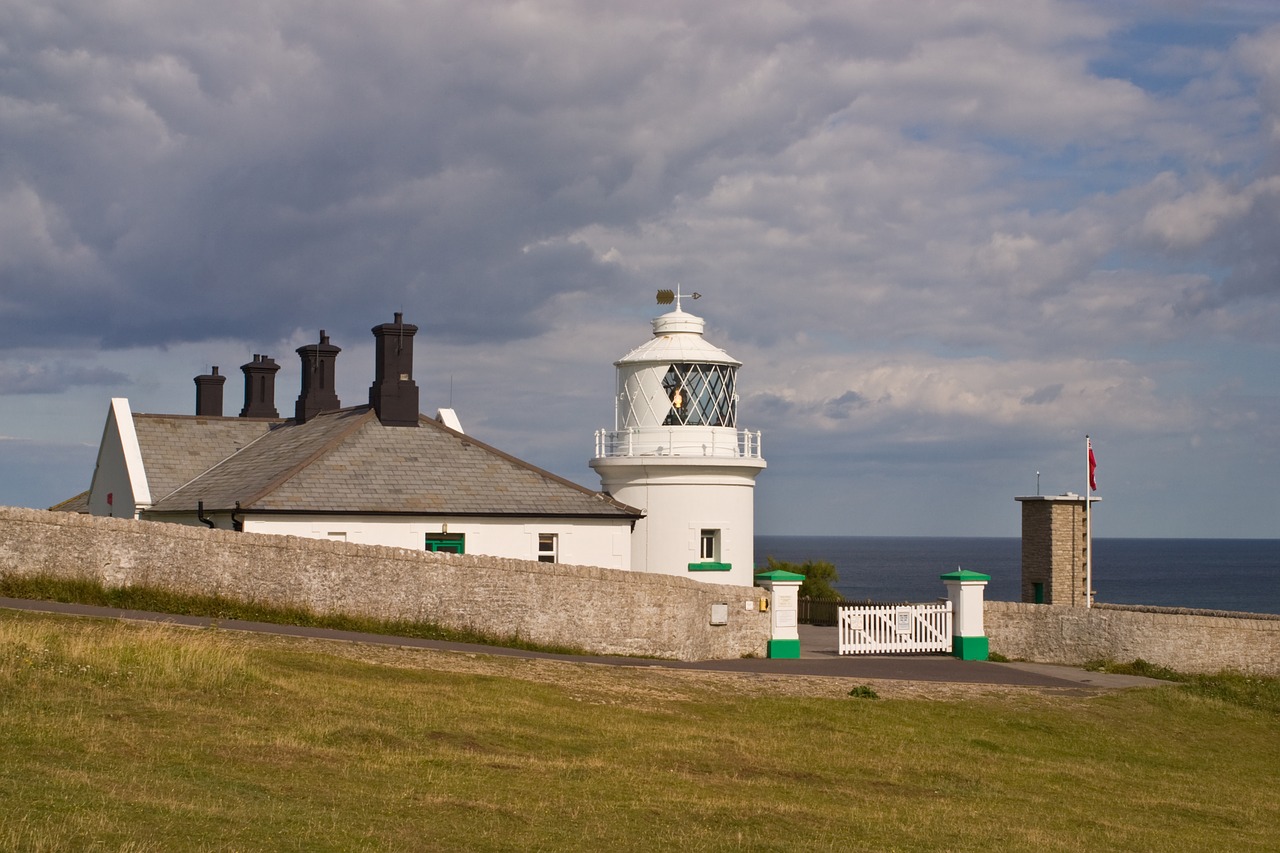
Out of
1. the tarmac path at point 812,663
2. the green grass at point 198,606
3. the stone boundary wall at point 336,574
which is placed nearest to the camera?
the tarmac path at point 812,663

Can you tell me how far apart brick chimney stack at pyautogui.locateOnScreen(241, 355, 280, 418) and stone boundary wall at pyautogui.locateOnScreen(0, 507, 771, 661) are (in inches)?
644

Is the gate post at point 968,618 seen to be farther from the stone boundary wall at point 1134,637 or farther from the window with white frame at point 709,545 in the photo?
the window with white frame at point 709,545

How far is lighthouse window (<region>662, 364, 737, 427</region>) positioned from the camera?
29859 millimetres

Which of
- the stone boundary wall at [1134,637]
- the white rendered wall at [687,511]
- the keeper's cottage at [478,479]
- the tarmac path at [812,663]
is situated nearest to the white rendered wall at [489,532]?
the keeper's cottage at [478,479]

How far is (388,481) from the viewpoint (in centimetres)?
2744

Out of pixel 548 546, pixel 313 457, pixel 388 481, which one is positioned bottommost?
pixel 548 546

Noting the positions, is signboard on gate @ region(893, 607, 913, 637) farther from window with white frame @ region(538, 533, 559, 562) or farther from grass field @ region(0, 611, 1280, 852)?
window with white frame @ region(538, 533, 559, 562)

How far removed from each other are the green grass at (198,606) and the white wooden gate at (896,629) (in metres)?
7.32

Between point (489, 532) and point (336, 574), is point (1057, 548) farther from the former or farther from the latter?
point (336, 574)

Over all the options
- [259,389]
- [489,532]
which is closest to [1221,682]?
[489,532]

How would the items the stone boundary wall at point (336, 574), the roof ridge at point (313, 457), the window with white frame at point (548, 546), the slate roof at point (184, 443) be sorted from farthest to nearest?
the slate roof at point (184, 443) → the window with white frame at point (548, 546) → the roof ridge at point (313, 457) → the stone boundary wall at point (336, 574)

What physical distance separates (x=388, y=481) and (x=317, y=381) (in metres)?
7.59

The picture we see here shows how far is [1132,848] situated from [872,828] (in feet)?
7.99

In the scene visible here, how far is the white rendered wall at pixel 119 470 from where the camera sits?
30.7m
